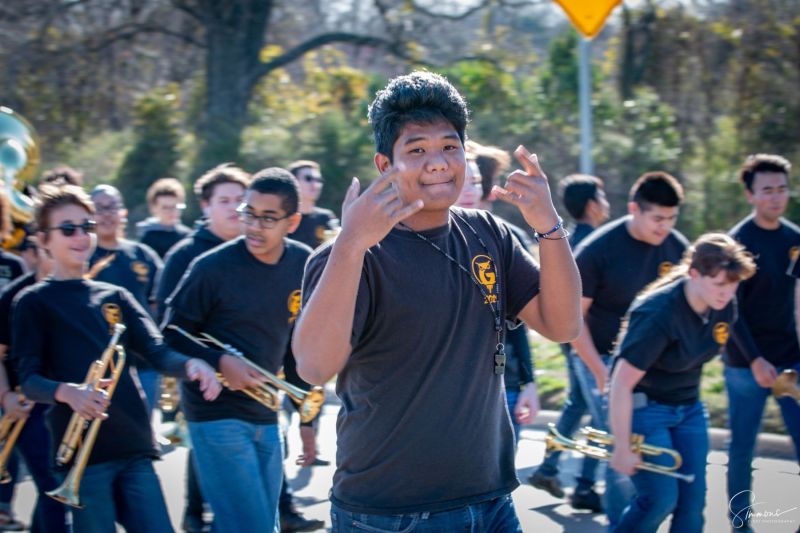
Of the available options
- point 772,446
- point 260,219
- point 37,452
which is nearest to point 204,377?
point 260,219

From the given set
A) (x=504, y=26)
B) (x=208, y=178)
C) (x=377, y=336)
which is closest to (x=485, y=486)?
(x=377, y=336)

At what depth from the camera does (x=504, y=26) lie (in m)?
20.8

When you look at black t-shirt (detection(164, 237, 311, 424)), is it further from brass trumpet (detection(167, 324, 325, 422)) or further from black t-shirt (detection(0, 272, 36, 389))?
black t-shirt (detection(0, 272, 36, 389))

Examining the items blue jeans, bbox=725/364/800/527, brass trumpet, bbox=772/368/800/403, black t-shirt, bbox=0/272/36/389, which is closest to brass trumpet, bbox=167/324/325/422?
black t-shirt, bbox=0/272/36/389

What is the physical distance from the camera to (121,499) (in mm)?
4320

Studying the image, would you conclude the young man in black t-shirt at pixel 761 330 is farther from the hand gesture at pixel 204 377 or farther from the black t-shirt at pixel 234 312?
the hand gesture at pixel 204 377

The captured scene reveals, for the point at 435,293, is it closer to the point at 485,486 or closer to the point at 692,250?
the point at 485,486

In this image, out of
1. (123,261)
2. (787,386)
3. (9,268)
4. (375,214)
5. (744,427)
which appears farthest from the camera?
(123,261)

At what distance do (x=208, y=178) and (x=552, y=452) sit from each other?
281 cm

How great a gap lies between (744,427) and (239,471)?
2992mm

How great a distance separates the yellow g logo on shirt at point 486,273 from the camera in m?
3.00

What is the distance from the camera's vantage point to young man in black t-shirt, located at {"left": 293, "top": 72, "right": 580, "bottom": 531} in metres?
2.84

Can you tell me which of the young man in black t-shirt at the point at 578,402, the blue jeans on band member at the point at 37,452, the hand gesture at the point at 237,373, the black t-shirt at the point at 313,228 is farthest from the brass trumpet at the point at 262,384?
the black t-shirt at the point at 313,228

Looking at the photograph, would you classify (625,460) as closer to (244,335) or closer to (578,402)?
(244,335)
